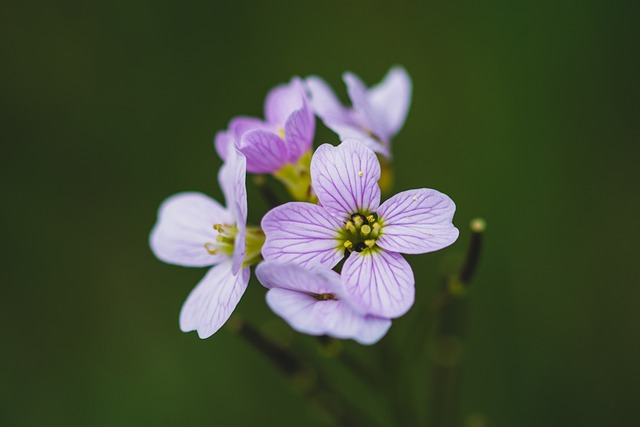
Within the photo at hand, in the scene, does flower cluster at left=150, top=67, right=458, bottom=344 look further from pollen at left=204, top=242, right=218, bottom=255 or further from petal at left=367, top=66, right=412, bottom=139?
petal at left=367, top=66, right=412, bottom=139

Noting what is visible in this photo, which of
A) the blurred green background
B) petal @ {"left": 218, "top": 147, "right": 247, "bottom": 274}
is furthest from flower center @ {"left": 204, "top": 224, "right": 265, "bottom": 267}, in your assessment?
the blurred green background

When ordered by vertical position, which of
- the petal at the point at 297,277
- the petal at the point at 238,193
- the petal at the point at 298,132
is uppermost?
the petal at the point at 298,132

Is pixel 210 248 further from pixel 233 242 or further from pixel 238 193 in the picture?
pixel 238 193

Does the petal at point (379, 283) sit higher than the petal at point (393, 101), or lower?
lower

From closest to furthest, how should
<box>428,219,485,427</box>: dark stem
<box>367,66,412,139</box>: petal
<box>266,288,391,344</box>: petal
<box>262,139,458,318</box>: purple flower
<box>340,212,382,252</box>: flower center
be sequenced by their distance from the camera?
1. <box>266,288,391,344</box>: petal
2. <box>262,139,458,318</box>: purple flower
3. <box>340,212,382,252</box>: flower center
4. <box>428,219,485,427</box>: dark stem
5. <box>367,66,412,139</box>: petal

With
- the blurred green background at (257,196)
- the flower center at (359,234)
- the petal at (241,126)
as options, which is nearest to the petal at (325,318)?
the flower center at (359,234)

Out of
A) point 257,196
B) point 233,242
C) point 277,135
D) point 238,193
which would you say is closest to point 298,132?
point 277,135

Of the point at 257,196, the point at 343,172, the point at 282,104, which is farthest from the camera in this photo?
the point at 257,196

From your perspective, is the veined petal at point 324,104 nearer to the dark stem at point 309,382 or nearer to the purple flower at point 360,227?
the purple flower at point 360,227
